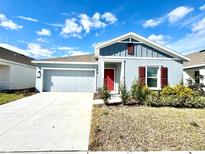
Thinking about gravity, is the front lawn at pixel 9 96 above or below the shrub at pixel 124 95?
below

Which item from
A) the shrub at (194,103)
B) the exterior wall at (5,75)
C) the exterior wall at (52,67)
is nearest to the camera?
the shrub at (194,103)

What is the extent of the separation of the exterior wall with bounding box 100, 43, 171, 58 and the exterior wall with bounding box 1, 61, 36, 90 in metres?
10.2

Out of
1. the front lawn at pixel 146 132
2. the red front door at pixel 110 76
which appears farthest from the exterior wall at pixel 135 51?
the front lawn at pixel 146 132

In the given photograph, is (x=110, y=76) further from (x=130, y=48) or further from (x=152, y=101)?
(x=152, y=101)

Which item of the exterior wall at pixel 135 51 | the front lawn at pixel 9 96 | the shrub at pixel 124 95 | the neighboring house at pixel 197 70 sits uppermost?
the exterior wall at pixel 135 51

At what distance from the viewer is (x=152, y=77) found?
620 inches

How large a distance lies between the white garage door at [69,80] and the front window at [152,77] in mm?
5449

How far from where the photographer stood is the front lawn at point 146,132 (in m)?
5.07

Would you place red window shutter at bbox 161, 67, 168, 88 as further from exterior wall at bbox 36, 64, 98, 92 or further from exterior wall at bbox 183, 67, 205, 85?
exterior wall at bbox 36, 64, 98, 92

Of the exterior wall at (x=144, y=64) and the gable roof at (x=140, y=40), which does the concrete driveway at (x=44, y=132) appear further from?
the gable roof at (x=140, y=40)

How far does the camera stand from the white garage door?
18453 mm

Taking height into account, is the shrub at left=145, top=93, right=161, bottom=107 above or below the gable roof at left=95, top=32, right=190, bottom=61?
below

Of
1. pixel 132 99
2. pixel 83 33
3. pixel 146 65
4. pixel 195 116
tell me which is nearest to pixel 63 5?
pixel 146 65

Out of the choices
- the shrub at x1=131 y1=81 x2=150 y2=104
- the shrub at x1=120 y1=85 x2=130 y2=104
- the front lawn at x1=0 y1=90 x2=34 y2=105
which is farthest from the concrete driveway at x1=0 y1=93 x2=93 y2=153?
the front lawn at x1=0 y1=90 x2=34 y2=105
